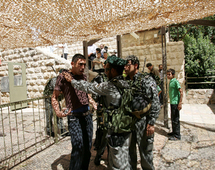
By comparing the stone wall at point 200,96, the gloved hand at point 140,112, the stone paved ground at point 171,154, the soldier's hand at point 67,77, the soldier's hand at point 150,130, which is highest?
the soldier's hand at point 67,77

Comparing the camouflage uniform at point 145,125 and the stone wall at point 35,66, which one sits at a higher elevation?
the stone wall at point 35,66

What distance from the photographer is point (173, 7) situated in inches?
118

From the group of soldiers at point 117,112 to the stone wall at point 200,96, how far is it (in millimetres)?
7383

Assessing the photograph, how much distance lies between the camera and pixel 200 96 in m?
8.75

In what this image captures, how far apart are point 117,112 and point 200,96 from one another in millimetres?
8322

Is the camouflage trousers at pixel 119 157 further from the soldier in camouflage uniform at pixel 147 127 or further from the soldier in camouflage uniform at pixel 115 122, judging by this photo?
the soldier in camouflage uniform at pixel 147 127

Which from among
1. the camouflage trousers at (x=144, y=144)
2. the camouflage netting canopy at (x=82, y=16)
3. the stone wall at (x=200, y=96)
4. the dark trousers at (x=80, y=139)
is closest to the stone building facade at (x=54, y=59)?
the stone wall at (x=200, y=96)

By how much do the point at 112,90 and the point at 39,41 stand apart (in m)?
2.77

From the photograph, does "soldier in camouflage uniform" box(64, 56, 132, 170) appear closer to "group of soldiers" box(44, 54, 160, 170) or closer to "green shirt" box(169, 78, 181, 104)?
"group of soldiers" box(44, 54, 160, 170)

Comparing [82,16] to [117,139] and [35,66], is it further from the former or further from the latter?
[35,66]

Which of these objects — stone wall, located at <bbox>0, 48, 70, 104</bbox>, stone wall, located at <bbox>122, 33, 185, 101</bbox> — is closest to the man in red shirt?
stone wall, located at <bbox>0, 48, 70, 104</bbox>

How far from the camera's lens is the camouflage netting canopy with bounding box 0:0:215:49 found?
265cm

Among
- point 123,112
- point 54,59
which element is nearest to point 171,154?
point 123,112

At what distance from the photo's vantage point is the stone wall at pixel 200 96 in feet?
28.0
